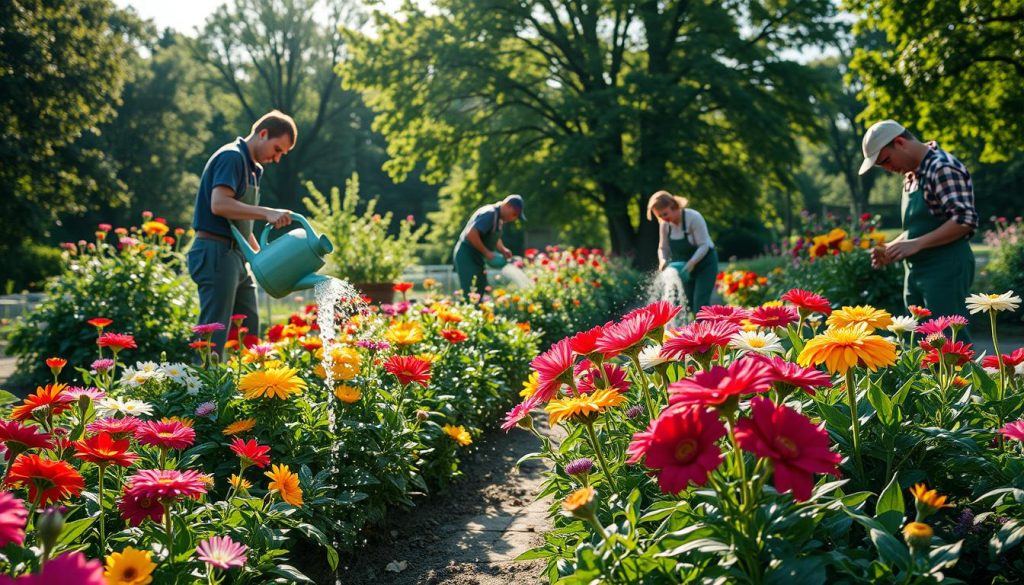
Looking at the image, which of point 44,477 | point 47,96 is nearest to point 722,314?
point 44,477

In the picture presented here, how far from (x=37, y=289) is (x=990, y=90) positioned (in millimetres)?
17932

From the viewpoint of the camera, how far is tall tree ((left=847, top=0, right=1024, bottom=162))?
34.8 feet

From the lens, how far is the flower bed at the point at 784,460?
1026mm

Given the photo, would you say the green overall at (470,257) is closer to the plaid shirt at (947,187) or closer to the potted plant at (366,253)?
the potted plant at (366,253)

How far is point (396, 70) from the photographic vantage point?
1528 cm

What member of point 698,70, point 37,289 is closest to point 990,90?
point 698,70

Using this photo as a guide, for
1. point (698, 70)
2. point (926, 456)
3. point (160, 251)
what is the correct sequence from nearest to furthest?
point (926, 456)
point (160, 251)
point (698, 70)

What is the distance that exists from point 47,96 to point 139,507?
566 inches

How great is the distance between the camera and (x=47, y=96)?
42.4 ft

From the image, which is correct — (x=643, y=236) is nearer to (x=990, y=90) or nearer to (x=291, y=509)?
(x=990, y=90)

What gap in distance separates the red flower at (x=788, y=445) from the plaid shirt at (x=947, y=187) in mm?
2639

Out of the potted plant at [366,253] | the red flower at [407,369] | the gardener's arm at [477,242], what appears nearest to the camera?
the red flower at [407,369]

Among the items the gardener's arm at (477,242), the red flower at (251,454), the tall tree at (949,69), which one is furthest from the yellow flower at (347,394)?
the tall tree at (949,69)

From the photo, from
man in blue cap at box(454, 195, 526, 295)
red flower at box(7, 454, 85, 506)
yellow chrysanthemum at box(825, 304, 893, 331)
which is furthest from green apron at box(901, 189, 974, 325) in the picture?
red flower at box(7, 454, 85, 506)
